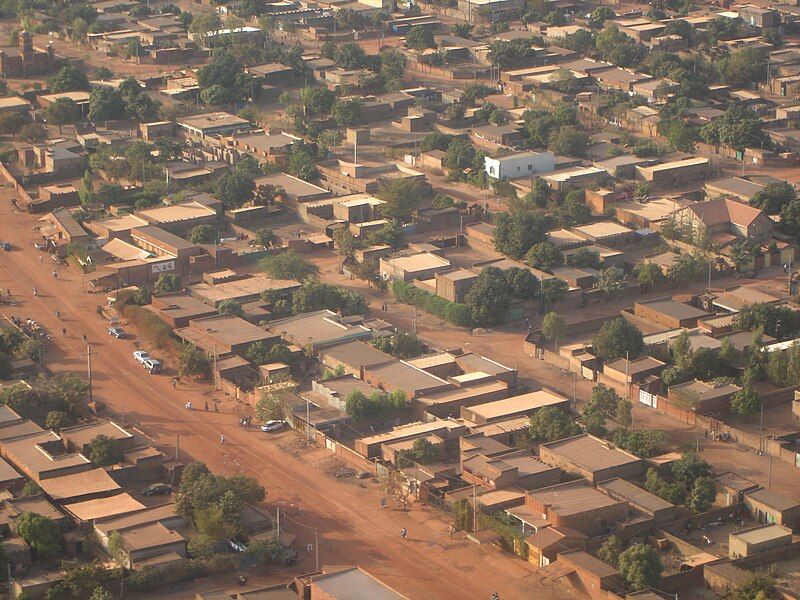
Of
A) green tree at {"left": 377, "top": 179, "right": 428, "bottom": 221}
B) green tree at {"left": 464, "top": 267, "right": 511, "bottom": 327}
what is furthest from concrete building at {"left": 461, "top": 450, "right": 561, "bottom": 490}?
green tree at {"left": 377, "top": 179, "right": 428, "bottom": 221}

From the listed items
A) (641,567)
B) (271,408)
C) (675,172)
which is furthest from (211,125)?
(641,567)

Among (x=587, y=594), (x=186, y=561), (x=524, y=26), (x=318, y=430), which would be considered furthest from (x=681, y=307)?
(x=524, y=26)

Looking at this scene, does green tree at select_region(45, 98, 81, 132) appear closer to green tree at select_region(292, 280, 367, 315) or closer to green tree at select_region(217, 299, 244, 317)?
green tree at select_region(217, 299, 244, 317)

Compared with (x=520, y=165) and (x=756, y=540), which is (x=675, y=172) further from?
(x=756, y=540)

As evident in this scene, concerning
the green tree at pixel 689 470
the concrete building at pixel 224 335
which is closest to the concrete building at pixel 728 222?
the concrete building at pixel 224 335

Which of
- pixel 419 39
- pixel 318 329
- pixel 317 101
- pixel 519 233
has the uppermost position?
pixel 419 39

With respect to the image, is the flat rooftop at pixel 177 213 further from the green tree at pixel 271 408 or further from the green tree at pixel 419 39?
the green tree at pixel 419 39
